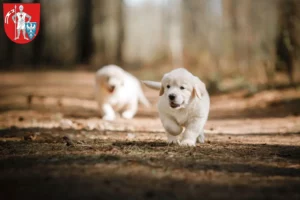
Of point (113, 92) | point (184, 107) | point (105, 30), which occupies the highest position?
point (105, 30)

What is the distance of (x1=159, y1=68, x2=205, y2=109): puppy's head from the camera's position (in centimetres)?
538

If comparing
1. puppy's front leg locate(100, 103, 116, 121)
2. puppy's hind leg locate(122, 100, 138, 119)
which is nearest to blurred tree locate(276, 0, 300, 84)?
puppy's hind leg locate(122, 100, 138, 119)

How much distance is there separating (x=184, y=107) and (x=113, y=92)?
4.00 metres

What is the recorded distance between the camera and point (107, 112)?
9.37 metres

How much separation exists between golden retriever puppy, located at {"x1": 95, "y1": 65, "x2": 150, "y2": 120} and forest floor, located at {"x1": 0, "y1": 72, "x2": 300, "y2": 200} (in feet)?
1.13

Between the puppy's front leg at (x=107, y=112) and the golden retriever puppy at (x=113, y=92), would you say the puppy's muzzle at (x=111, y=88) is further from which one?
the puppy's front leg at (x=107, y=112)

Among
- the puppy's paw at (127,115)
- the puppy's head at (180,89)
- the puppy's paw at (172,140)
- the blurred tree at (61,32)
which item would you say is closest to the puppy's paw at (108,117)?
the puppy's paw at (127,115)

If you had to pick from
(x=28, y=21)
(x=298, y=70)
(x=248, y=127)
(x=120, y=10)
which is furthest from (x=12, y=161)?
(x=120, y=10)

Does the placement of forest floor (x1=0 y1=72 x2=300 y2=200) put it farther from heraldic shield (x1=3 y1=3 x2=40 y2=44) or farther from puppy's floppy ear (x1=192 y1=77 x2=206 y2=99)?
heraldic shield (x1=3 y1=3 x2=40 y2=44)

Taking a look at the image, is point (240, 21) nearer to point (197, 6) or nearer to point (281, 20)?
point (281, 20)

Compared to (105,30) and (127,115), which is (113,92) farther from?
(105,30)

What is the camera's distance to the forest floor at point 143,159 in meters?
3.49

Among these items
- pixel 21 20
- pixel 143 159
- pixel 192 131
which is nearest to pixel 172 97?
pixel 192 131

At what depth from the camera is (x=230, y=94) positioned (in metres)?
13.6
